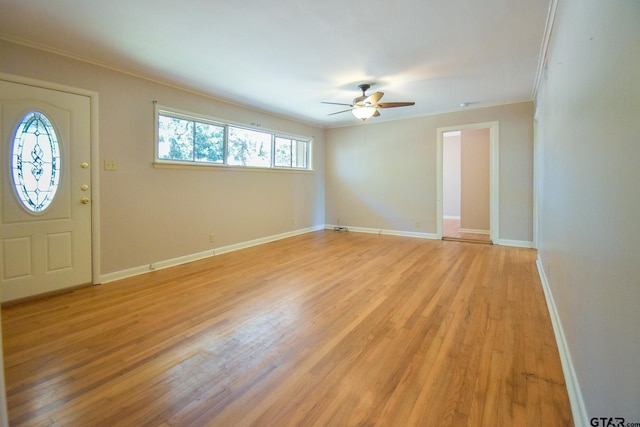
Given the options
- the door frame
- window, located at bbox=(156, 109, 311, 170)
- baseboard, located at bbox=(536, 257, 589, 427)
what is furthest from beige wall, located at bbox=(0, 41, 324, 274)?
baseboard, located at bbox=(536, 257, 589, 427)

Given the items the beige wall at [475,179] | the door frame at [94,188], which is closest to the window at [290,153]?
the door frame at [94,188]

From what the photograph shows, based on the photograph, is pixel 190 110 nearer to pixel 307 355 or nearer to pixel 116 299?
pixel 116 299

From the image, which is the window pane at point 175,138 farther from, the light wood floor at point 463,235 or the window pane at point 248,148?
the light wood floor at point 463,235

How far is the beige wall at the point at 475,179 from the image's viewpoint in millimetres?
6410

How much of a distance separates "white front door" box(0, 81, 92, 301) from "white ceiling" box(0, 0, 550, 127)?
63 cm

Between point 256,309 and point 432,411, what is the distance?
166 centimetres

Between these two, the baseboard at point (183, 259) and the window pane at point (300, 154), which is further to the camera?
the window pane at point (300, 154)

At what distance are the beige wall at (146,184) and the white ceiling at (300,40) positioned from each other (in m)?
0.22

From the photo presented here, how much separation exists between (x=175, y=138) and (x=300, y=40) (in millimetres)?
2372

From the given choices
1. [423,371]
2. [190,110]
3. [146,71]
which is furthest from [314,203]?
[423,371]

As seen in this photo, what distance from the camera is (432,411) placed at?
1452 mm

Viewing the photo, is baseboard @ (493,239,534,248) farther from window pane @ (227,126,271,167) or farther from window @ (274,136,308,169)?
window pane @ (227,126,271,167)

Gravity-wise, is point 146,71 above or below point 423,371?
above

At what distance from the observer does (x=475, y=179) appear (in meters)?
6.51
